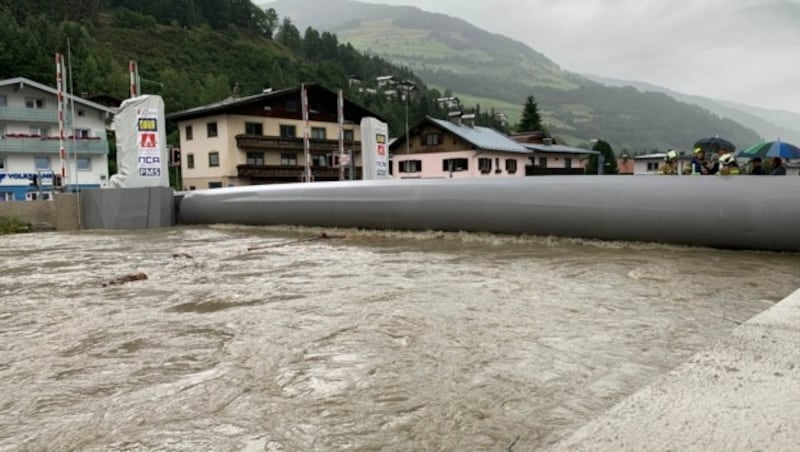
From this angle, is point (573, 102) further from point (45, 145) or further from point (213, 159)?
point (45, 145)

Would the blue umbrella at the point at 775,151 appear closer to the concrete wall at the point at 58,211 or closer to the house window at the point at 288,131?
the concrete wall at the point at 58,211

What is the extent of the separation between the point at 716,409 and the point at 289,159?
25843 mm

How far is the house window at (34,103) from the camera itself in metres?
26.3

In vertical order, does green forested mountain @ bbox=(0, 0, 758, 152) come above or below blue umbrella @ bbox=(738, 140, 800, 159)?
above

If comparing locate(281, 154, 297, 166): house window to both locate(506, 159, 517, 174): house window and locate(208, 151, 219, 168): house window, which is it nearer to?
locate(208, 151, 219, 168): house window

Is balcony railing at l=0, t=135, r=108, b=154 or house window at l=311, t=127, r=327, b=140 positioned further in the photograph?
house window at l=311, t=127, r=327, b=140

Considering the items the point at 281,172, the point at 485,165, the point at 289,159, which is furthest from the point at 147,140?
the point at 485,165

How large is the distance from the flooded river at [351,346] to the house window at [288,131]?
2271cm

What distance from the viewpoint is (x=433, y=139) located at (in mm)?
28844

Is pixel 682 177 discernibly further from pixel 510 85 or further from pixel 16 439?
pixel 510 85

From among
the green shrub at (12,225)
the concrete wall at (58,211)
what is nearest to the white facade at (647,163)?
the concrete wall at (58,211)

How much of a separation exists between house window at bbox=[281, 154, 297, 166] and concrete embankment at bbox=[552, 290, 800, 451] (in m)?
25.4

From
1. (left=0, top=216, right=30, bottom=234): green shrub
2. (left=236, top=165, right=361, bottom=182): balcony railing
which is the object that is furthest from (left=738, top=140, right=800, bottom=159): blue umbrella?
(left=236, top=165, right=361, bottom=182): balcony railing

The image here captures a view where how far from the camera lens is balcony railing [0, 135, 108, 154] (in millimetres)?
24656
